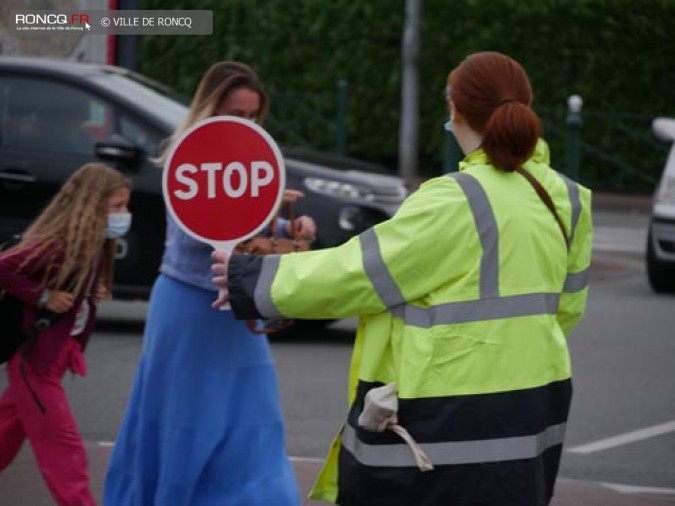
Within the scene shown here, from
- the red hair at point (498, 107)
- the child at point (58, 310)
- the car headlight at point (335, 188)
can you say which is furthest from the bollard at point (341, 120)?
the red hair at point (498, 107)

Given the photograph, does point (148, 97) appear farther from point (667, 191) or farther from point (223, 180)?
point (223, 180)

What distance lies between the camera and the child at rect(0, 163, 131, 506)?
6.22 metres

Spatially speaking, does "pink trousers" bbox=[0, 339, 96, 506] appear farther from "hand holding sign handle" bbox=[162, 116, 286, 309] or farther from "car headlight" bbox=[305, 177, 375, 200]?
"car headlight" bbox=[305, 177, 375, 200]

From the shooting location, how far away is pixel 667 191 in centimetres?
1466

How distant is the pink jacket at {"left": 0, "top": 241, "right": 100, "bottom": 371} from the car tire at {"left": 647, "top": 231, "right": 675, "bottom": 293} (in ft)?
29.1

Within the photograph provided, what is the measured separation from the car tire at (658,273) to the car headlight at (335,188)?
3981 mm

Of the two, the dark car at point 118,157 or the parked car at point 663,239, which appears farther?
the parked car at point 663,239

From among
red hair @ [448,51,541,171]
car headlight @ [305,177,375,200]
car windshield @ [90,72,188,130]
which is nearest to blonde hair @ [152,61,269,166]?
red hair @ [448,51,541,171]

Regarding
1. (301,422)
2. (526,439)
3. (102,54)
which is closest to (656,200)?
(102,54)

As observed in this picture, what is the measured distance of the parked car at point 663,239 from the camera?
47.6 ft

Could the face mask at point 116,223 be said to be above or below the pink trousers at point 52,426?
above

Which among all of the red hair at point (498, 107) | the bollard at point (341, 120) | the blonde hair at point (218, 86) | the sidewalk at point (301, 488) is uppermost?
the red hair at point (498, 107)

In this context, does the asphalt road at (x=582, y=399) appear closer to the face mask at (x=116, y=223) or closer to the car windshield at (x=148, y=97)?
the face mask at (x=116, y=223)

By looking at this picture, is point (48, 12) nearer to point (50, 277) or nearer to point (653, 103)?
point (50, 277)
